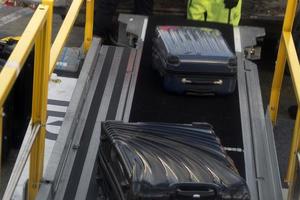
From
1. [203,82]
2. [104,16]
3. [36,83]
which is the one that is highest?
[36,83]

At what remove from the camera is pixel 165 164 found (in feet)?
10.3

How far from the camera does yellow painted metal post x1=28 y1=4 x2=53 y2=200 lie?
3041 mm

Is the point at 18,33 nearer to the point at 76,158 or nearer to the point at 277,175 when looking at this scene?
the point at 76,158

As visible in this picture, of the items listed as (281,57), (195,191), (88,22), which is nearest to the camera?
(195,191)

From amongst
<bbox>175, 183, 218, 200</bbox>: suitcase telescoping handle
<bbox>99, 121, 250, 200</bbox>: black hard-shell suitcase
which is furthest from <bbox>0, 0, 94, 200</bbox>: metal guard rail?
<bbox>175, 183, 218, 200</bbox>: suitcase telescoping handle

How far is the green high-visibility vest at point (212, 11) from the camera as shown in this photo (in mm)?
5312

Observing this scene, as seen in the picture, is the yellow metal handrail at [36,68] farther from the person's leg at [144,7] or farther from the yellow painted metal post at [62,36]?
the person's leg at [144,7]

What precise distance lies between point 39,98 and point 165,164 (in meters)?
0.62

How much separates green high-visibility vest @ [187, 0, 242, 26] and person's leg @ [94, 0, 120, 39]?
2.03ft

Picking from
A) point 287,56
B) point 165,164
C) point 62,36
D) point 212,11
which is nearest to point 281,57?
point 287,56

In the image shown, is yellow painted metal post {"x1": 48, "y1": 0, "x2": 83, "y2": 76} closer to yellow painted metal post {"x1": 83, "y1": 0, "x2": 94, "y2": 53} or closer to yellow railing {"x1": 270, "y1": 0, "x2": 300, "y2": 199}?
yellow painted metal post {"x1": 83, "y1": 0, "x2": 94, "y2": 53}

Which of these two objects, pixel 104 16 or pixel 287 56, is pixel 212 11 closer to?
pixel 104 16

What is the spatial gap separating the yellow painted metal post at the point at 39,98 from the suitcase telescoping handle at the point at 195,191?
0.68 m

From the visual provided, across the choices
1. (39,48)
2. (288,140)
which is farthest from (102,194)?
(288,140)
